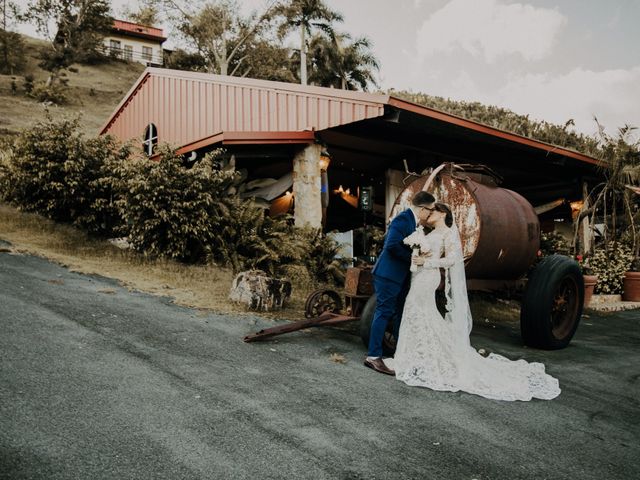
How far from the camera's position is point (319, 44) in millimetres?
33219

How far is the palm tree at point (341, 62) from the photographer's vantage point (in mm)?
33062

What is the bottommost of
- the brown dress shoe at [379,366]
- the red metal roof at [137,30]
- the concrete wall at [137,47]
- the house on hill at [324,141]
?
the brown dress shoe at [379,366]

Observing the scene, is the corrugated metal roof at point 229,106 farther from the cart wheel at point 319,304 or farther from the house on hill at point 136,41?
the house on hill at point 136,41

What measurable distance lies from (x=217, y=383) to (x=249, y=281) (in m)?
3.06

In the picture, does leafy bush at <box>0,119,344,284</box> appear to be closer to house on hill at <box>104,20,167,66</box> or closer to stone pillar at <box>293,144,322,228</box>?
stone pillar at <box>293,144,322,228</box>

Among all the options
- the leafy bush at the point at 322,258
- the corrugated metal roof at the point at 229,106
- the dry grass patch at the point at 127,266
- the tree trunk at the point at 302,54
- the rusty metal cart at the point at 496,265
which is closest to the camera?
the rusty metal cart at the point at 496,265

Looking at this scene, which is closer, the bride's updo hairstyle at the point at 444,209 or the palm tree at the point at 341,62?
the bride's updo hairstyle at the point at 444,209

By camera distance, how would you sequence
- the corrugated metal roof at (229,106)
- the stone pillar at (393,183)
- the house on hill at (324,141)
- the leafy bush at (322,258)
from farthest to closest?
the stone pillar at (393,183) → the house on hill at (324,141) → the corrugated metal roof at (229,106) → the leafy bush at (322,258)

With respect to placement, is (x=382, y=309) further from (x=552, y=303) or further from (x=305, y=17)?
(x=305, y=17)

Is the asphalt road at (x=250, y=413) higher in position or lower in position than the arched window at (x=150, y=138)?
lower

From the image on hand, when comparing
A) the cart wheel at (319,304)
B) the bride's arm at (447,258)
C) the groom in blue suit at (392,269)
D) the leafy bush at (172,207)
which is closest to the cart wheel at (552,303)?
the bride's arm at (447,258)

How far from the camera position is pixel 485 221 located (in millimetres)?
6070

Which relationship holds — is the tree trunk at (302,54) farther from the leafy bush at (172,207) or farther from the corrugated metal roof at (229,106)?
the leafy bush at (172,207)

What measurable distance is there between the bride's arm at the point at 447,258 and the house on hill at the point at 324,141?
411cm
